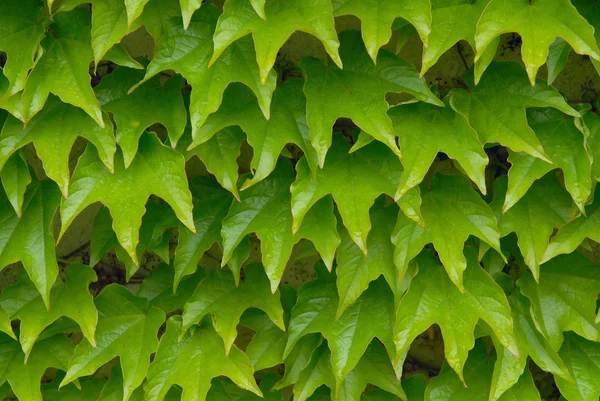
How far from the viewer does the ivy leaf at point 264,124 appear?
1.02 metres

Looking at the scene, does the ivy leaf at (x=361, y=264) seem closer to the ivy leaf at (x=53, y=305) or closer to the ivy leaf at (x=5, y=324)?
the ivy leaf at (x=53, y=305)

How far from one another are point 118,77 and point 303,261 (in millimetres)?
A: 512

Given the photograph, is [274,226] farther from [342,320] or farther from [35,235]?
[35,235]

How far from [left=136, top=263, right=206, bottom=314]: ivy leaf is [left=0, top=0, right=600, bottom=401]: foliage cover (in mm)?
14

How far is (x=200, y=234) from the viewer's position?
3.78 feet

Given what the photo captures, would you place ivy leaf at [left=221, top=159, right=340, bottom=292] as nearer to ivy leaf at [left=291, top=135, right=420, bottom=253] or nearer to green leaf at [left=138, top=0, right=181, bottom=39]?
ivy leaf at [left=291, top=135, right=420, bottom=253]

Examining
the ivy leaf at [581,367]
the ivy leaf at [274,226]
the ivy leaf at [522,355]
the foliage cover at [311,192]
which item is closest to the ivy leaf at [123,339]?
the foliage cover at [311,192]

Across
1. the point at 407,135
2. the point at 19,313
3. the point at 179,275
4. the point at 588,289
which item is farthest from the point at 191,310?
the point at 588,289

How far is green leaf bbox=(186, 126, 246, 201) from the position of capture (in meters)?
1.07

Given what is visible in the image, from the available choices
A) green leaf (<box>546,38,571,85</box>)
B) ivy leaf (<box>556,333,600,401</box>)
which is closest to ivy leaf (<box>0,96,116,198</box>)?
green leaf (<box>546,38,571,85</box>)

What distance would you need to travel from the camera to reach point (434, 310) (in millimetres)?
1072

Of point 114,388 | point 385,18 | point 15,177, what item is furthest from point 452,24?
point 114,388

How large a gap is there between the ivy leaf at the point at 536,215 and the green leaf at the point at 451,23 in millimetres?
236

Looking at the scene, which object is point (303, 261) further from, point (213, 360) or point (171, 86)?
point (171, 86)
